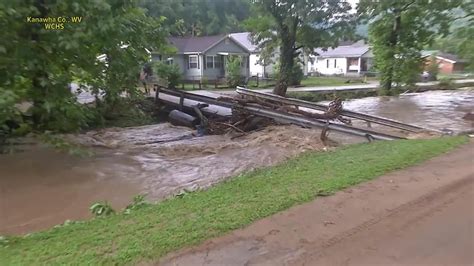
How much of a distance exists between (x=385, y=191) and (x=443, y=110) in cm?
1848

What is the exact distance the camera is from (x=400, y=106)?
25016 mm

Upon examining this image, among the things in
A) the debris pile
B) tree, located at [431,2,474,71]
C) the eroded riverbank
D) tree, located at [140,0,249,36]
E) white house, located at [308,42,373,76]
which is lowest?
the eroded riverbank

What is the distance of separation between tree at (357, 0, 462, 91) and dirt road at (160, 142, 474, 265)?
69.6ft

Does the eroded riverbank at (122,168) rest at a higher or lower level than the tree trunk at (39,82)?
lower

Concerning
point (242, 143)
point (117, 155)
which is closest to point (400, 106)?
point (242, 143)

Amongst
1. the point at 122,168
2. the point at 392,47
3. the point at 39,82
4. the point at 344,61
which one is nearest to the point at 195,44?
the point at 392,47

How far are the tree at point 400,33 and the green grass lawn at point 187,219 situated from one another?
20.1m

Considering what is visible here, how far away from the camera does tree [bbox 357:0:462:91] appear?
83.5 ft

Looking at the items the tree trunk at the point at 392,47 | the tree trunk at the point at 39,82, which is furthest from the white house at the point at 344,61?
the tree trunk at the point at 39,82

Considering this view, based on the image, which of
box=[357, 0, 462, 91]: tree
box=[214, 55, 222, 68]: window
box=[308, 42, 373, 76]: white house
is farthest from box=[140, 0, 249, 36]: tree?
box=[357, 0, 462, 91]: tree

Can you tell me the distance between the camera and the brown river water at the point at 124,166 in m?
8.05

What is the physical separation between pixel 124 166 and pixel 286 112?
5467mm

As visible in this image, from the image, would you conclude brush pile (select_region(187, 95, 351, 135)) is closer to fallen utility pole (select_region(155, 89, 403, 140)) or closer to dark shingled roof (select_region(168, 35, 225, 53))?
fallen utility pole (select_region(155, 89, 403, 140))

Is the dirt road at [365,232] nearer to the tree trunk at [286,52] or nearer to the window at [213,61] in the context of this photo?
the tree trunk at [286,52]
